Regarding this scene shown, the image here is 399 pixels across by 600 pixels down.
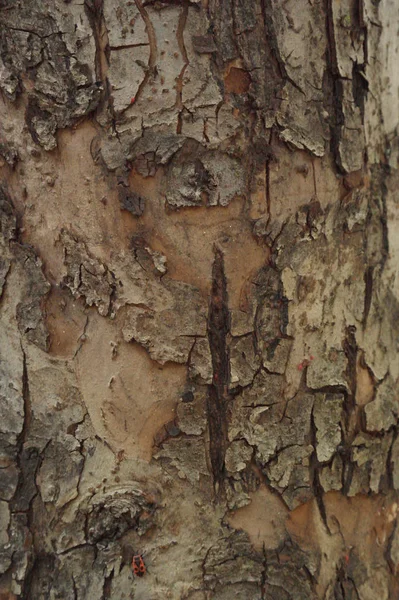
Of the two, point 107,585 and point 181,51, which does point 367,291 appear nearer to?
point 181,51

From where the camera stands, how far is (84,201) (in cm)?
128

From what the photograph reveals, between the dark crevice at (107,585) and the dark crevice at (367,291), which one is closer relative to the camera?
the dark crevice at (107,585)

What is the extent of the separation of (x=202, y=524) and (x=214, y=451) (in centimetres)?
14

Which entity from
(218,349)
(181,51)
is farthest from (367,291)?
(181,51)

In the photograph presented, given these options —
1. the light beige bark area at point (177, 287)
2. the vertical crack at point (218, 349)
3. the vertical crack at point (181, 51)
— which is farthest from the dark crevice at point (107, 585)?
the vertical crack at point (181, 51)

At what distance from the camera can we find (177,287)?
1288mm

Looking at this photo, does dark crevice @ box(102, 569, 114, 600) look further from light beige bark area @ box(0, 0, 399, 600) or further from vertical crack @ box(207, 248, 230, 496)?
vertical crack @ box(207, 248, 230, 496)

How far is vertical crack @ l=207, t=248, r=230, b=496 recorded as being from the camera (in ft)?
4.25

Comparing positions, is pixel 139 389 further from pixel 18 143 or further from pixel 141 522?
pixel 18 143

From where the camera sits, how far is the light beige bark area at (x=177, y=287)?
48.9 inches

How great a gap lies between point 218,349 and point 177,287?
5.3 inches

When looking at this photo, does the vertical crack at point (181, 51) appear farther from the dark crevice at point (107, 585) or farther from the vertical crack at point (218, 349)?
the dark crevice at point (107, 585)

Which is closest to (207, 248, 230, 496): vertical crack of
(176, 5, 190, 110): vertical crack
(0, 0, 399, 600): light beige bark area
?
(0, 0, 399, 600): light beige bark area

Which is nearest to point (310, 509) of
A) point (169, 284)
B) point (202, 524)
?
point (202, 524)
